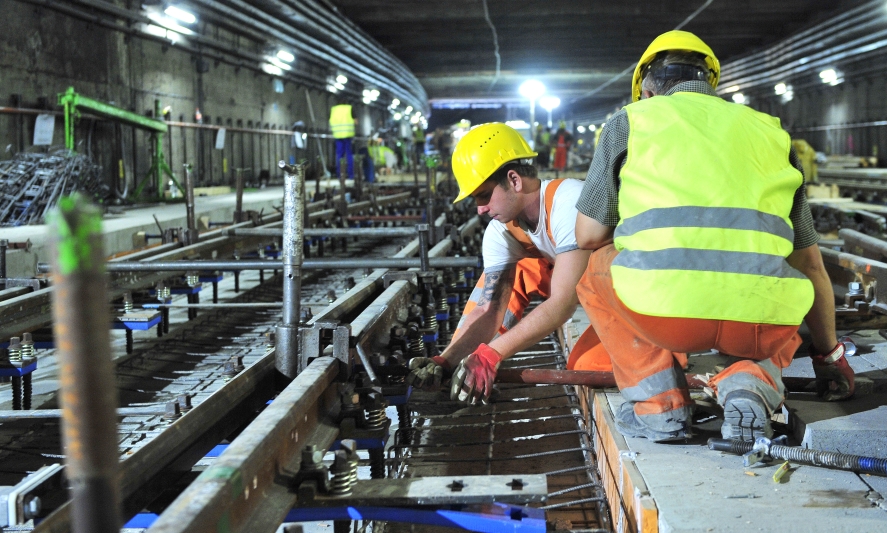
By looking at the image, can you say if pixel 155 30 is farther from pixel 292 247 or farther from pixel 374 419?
pixel 374 419

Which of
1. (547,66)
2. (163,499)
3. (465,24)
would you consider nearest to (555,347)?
(163,499)

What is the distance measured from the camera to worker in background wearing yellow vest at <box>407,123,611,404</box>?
10.2ft

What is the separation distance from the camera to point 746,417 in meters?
2.55

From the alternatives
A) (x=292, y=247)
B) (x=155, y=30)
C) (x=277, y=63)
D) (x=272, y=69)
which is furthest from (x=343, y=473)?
(x=272, y=69)

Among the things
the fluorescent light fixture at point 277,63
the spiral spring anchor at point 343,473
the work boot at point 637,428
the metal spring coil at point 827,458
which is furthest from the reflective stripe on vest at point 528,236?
the fluorescent light fixture at point 277,63

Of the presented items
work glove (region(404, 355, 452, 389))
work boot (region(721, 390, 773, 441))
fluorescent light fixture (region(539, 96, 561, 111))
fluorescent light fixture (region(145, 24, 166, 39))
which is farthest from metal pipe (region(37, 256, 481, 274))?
fluorescent light fixture (region(539, 96, 561, 111))

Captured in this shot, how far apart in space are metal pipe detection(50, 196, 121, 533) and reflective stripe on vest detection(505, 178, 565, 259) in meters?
2.64

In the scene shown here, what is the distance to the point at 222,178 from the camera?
1862 centimetres

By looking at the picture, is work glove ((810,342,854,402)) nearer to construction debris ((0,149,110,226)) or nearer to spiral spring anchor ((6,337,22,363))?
spiral spring anchor ((6,337,22,363))

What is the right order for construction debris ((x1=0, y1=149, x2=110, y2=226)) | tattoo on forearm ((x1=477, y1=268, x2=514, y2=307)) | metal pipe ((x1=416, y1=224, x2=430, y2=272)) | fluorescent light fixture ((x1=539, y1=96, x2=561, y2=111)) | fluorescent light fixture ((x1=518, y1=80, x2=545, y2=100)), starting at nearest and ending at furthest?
tattoo on forearm ((x1=477, y1=268, x2=514, y2=307))
metal pipe ((x1=416, y1=224, x2=430, y2=272))
construction debris ((x1=0, y1=149, x2=110, y2=226))
fluorescent light fixture ((x1=518, y1=80, x2=545, y2=100))
fluorescent light fixture ((x1=539, y1=96, x2=561, y2=111))

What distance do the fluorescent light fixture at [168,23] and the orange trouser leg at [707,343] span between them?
12509mm

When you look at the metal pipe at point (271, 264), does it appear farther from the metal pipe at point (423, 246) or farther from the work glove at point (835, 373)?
the work glove at point (835, 373)

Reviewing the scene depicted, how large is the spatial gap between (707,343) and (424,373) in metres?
1.00

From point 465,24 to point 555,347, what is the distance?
684 inches
